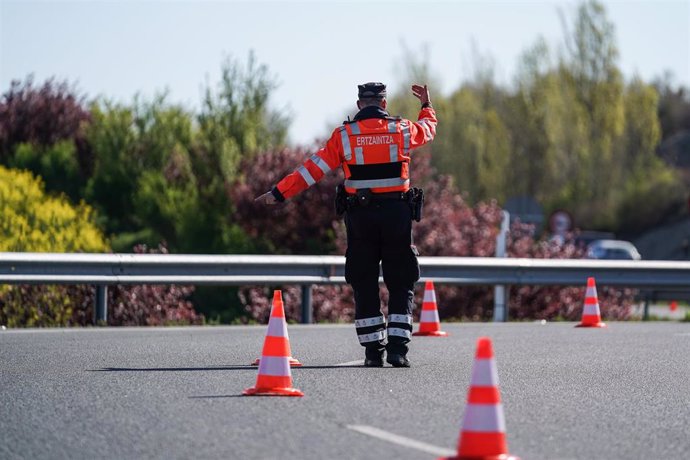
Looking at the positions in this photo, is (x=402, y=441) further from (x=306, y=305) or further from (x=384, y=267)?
(x=306, y=305)

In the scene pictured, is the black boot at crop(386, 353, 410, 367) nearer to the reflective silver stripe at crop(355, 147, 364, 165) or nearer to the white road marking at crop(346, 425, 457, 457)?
the reflective silver stripe at crop(355, 147, 364, 165)

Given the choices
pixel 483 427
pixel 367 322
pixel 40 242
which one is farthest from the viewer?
pixel 40 242

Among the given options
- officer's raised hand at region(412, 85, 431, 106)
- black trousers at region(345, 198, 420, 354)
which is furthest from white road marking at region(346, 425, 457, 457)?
officer's raised hand at region(412, 85, 431, 106)

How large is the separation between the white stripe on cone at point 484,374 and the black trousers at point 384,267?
420cm

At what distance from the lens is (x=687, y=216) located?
62.1 m

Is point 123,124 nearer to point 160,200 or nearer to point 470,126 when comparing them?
point 160,200

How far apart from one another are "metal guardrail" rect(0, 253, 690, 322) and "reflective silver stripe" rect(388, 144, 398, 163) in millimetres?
5936

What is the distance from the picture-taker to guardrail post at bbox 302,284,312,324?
55.7 feet

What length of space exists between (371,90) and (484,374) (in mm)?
4535

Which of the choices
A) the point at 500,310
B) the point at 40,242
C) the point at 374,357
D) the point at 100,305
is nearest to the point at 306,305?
the point at 100,305

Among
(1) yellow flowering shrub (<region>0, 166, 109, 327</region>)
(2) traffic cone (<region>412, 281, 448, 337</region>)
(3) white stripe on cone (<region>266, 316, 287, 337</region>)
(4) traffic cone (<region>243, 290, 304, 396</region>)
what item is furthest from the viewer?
(1) yellow flowering shrub (<region>0, 166, 109, 327</region>)

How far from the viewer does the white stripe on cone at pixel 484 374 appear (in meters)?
6.21

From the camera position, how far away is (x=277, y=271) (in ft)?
55.8

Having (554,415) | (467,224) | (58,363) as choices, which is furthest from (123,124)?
(554,415)
